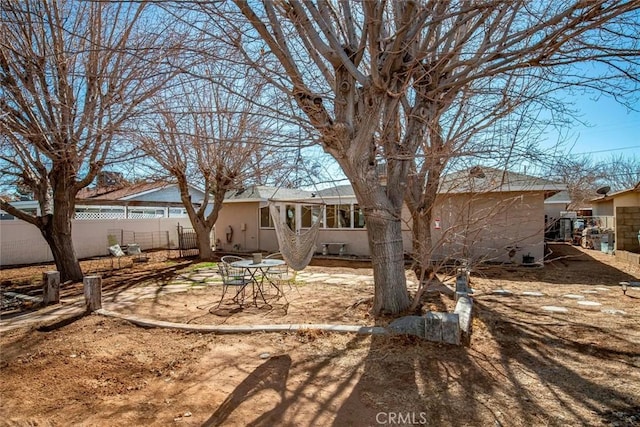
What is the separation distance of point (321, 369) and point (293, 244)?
2.99 metres

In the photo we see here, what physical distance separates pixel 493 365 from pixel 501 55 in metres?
3.24

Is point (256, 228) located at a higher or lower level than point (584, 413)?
higher

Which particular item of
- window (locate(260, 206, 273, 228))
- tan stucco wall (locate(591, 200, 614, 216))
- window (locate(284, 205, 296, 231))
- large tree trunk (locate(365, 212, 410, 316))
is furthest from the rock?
tan stucco wall (locate(591, 200, 614, 216))

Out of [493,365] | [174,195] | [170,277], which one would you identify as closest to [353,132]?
[493,365]

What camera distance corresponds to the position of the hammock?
5.98m

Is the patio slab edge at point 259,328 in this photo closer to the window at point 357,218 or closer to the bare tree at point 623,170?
the window at point 357,218

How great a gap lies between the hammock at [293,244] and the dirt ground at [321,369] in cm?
66

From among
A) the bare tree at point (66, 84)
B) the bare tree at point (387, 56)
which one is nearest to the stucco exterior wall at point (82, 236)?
the bare tree at point (66, 84)

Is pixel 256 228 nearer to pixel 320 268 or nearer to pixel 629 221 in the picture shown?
pixel 320 268

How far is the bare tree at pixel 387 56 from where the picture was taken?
3.72m

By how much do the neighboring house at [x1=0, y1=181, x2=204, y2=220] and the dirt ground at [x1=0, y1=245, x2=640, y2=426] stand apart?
8.73 meters

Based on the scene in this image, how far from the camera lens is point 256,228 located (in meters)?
14.2

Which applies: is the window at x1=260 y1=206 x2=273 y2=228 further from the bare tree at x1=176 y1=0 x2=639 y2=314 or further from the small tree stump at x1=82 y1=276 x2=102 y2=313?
the bare tree at x1=176 y1=0 x2=639 y2=314

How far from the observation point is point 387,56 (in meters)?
4.02
